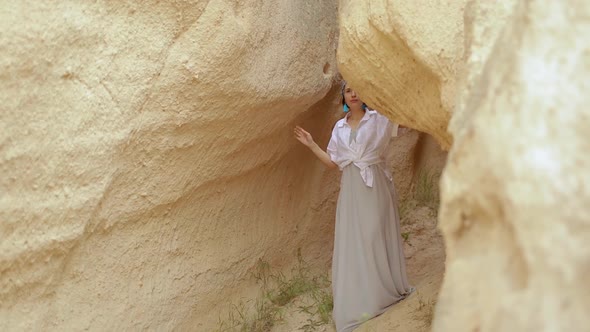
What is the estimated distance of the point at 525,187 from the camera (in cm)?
99

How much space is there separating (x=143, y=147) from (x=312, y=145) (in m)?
1.28

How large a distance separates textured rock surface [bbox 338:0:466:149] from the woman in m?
0.52

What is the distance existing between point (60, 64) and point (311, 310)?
205 centimetres

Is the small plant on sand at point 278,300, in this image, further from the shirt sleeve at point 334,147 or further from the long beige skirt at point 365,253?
the shirt sleeve at point 334,147

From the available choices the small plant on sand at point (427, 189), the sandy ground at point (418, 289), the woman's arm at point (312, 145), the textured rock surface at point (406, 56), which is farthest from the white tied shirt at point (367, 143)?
the small plant on sand at point (427, 189)

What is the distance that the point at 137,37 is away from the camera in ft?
8.15

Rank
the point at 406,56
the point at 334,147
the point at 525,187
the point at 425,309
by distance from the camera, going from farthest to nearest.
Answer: the point at 334,147 < the point at 425,309 < the point at 406,56 < the point at 525,187

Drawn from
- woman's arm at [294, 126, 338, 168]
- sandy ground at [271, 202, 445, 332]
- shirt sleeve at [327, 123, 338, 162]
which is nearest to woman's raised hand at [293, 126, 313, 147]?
woman's arm at [294, 126, 338, 168]

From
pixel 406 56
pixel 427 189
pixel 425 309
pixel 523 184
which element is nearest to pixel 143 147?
pixel 406 56

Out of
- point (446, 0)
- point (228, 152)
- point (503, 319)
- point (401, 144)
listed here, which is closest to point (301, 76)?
point (228, 152)

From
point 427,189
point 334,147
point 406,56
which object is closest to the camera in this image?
point 406,56

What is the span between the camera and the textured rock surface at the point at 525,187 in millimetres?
958

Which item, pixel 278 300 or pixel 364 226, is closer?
pixel 364 226

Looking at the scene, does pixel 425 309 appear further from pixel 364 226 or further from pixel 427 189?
pixel 427 189
